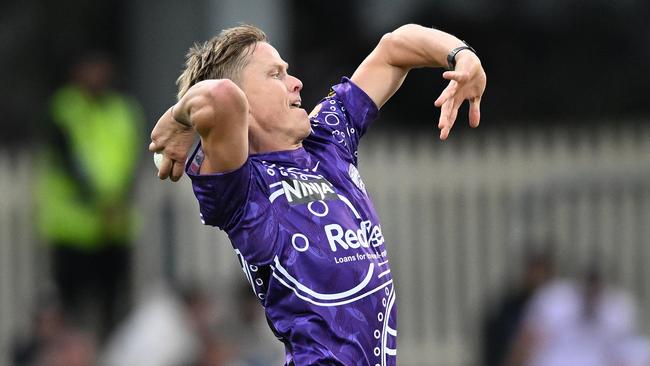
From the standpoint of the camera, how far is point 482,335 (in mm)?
12094

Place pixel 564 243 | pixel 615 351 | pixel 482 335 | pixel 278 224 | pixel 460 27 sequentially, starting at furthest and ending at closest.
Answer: pixel 460 27
pixel 564 243
pixel 482 335
pixel 615 351
pixel 278 224

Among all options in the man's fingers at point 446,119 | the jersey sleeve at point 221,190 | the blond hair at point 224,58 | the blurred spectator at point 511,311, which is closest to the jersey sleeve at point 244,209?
the jersey sleeve at point 221,190

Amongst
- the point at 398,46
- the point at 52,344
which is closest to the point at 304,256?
the point at 398,46

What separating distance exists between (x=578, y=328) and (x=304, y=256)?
20.0ft

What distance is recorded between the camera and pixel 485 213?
1319cm

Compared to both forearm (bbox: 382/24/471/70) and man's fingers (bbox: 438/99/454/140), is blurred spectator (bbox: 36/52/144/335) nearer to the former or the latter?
forearm (bbox: 382/24/471/70)

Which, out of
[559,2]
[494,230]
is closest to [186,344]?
[494,230]

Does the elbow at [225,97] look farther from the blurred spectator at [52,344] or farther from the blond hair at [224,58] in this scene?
the blurred spectator at [52,344]

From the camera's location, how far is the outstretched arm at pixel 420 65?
553cm

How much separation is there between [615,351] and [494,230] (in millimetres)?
2323

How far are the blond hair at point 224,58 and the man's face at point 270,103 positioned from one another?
0.03 m

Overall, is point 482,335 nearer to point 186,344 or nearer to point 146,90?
point 186,344

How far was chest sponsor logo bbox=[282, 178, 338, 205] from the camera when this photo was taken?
5.42 meters

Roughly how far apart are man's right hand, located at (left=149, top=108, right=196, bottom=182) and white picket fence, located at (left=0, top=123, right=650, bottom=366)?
758 centimetres
